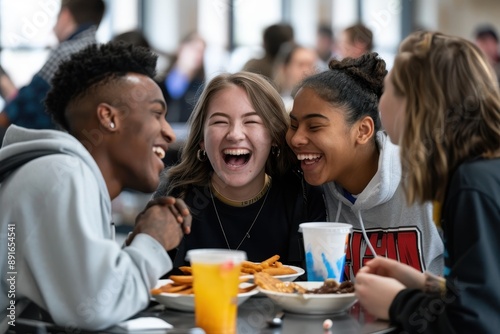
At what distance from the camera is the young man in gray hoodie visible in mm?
1553

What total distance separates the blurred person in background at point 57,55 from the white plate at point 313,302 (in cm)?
217

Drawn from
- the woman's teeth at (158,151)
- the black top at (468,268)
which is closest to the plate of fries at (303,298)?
the black top at (468,268)

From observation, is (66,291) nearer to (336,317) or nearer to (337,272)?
(336,317)

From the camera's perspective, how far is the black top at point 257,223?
8.14ft

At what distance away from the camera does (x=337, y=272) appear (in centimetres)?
197

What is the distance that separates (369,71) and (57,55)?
6.61 ft

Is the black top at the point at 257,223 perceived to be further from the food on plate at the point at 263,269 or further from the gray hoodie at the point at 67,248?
the gray hoodie at the point at 67,248

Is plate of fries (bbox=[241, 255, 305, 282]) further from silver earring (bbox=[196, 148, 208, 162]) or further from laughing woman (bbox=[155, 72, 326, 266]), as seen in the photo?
silver earring (bbox=[196, 148, 208, 162])

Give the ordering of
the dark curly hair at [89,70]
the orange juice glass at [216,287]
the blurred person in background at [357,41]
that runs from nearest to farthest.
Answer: the orange juice glass at [216,287], the dark curly hair at [89,70], the blurred person in background at [357,41]

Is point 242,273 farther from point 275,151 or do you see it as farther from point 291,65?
point 291,65

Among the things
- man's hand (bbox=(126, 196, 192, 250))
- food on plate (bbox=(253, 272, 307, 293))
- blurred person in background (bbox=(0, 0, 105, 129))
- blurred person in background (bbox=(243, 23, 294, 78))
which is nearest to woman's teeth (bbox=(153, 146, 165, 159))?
man's hand (bbox=(126, 196, 192, 250))

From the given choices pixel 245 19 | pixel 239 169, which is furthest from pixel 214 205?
pixel 245 19

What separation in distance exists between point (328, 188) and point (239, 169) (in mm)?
307

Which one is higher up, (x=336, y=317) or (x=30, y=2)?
(x=30, y=2)
